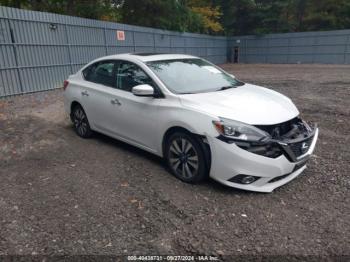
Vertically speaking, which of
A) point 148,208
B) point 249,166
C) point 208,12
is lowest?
point 148,208

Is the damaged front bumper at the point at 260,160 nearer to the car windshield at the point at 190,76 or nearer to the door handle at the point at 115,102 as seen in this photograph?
the car windshield at the point at 190,76

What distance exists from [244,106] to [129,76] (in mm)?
1919

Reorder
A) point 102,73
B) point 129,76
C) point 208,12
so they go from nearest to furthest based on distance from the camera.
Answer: point 129,76 < point 102,73 < point 208,12

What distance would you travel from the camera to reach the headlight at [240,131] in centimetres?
330

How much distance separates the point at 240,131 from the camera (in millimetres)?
3330

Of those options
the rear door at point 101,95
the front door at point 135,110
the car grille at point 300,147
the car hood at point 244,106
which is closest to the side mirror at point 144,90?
the front door at point 135,110

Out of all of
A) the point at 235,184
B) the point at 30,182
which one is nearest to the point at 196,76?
the point at 235,184

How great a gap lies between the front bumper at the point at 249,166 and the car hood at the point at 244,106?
36 centimetres

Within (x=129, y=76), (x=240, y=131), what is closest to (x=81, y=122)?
(x=129, y=76)

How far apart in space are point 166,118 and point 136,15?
767 inches

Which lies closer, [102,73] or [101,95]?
[101,95]

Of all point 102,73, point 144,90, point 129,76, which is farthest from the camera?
point 102,73

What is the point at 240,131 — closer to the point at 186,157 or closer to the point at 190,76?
the point at 186,157

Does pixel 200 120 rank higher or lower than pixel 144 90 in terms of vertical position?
lower
